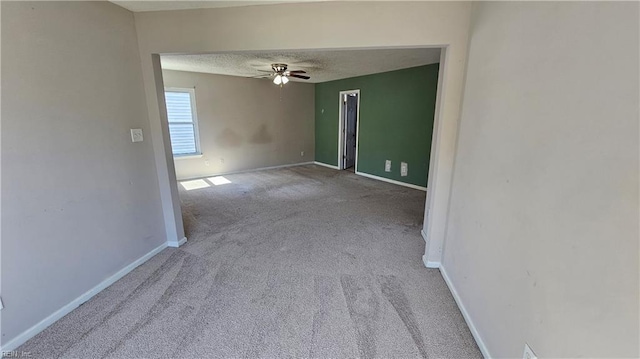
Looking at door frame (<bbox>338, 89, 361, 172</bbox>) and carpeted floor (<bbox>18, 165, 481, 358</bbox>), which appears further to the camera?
door frame (<bbox>338, 89, 361, 172</bbox>)

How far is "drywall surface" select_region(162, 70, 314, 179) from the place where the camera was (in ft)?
17.8

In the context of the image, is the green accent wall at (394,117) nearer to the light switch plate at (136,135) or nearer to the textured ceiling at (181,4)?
the textured ceiling at (181,4)

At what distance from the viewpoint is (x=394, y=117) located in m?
5.11

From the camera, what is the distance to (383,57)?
3.81 meters

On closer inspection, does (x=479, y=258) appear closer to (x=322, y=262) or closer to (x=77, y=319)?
(x=322, y=262)

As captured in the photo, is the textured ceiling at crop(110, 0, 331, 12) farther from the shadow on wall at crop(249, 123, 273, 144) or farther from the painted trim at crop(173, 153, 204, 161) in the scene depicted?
the shadow on wall at crop(249, 123, 273, 144)

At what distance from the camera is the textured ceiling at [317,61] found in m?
3.54

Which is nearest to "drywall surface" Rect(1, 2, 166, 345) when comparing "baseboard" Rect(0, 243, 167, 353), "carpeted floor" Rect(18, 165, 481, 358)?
"baseboard" Rect(0, 243, 167, 353)

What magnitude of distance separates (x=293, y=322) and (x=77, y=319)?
143cm

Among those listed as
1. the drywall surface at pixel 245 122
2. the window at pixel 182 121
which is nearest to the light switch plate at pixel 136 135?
the window at pixel 182 121

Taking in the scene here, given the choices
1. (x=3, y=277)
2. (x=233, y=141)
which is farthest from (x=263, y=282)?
(x=233, y=141)

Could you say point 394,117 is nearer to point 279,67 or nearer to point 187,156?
point 279,67

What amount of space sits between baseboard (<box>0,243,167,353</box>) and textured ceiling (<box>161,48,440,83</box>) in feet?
8.48

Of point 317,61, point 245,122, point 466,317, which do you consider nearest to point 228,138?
point 245,122
